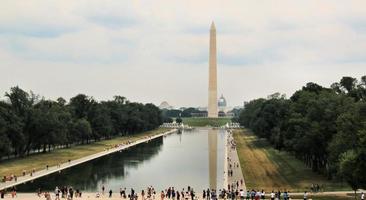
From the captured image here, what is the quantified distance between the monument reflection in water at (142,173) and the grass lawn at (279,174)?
281cm

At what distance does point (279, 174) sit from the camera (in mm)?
49750

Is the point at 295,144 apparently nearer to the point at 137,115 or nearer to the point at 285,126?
the point at 285,126

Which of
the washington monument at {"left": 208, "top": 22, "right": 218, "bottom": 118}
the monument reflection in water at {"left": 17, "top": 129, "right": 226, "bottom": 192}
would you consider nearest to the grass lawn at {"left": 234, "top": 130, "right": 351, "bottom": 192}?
the monument reflection in water at {"left": 17, "top": 129, "right": 226, "bottom": 192}

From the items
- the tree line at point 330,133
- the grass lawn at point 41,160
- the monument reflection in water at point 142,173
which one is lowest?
the monument reflection in water at point 142,173

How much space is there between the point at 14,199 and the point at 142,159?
3182 cm

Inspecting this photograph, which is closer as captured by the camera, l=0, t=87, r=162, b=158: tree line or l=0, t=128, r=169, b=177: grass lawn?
l=0, t=128, r=169, b=177: grass lawn

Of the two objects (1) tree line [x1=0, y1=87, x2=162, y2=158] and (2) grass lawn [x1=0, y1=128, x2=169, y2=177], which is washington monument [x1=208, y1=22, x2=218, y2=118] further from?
(2) grass lawn [x1=0, y1=128, x2=169, y2=177]

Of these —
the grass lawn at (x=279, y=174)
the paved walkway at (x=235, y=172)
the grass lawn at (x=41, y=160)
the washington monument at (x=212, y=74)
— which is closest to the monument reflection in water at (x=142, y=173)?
the paved walkway at (x=235, y=172)

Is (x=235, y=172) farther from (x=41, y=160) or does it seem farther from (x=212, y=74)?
(x=212, y=74)

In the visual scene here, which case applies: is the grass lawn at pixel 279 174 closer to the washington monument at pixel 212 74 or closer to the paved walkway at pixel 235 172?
the paved walkway at pixel 235 172

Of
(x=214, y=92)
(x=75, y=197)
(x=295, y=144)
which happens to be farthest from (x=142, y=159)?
(x=214, y=92)

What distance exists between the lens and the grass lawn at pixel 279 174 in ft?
139

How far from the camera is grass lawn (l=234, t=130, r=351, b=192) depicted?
4228 cm

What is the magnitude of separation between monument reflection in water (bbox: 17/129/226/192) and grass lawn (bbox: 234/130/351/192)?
2.81 metres
